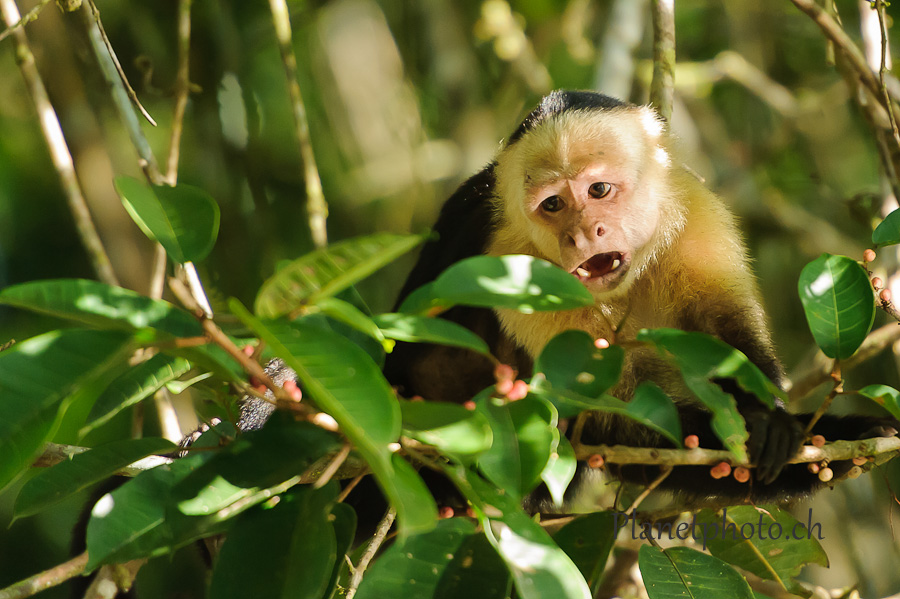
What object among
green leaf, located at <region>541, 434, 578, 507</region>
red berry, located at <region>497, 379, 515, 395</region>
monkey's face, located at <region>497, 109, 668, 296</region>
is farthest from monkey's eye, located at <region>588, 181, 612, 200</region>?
red berry, located at <region>497, 379, 515, 395</region>

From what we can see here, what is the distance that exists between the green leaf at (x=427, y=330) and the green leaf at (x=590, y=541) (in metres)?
0.55

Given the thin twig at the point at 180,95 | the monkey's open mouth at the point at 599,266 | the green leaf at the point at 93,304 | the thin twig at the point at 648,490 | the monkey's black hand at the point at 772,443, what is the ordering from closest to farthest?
the green leaf at the point at 93,304 < the thin twig at the point at 648,490 < the monkey's black hand at the point at 772,443 < the monkey's open mouth at the point at 599,266 < the thin twig at the point at 180,95

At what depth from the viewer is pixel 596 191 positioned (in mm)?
2133

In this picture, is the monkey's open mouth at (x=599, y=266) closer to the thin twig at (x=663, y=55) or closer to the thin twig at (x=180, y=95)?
the thin twig at (x=663, y=55)

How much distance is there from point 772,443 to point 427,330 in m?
0.94

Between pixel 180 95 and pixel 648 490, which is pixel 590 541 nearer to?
pixel 648 490

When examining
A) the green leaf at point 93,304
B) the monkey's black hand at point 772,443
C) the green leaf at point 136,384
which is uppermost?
the green leaf at point 93,304

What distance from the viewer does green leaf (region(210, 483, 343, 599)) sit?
1.08 m

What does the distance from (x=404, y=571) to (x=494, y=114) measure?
3627mm

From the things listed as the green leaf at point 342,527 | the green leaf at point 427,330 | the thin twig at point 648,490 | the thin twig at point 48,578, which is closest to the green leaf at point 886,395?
the thin twig at point 648,490

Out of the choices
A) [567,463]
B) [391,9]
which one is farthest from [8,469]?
[391,9]

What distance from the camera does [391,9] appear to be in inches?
187

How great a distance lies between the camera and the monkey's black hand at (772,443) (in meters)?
1.62

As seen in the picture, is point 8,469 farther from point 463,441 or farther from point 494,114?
point 494,114
